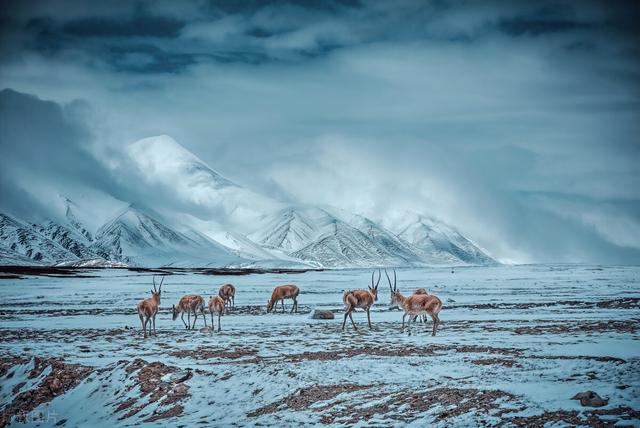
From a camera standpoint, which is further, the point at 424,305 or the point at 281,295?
the point at 281,295

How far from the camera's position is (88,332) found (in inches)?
1054

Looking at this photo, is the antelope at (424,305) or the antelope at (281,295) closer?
the antelope at (424,305)

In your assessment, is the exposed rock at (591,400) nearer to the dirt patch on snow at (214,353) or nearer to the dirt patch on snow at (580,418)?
the dirt patch on snow at (580,418)

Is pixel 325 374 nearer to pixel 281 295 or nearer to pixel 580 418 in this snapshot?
pixel 580 418

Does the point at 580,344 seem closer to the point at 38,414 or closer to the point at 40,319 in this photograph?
the point at 38,414

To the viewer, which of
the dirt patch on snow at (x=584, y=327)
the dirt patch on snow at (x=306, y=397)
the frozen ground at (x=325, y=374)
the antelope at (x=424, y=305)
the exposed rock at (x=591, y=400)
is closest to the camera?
the exposed rock at (x=591, y=400)

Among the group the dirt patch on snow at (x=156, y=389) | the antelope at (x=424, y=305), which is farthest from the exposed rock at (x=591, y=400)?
the antelope at (x=424, y=305)

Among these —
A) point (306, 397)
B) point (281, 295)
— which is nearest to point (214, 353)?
point (306, 397)

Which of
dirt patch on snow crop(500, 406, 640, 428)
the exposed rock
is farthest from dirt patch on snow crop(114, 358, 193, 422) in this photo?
the exposed rock

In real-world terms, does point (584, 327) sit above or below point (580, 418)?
below

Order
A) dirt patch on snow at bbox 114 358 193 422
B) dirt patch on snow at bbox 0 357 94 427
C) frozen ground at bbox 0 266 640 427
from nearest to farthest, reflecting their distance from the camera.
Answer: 1. frozen ground at bbox 0 266 640 427
2. dirt patch on snow at bbox 114 358 193 422
3. dirt patch on snow at bbox 0 357 94 427

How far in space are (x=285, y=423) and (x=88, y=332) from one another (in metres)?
17.1

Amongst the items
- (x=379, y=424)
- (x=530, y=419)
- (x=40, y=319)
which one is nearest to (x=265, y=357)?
(x=379, y=424)

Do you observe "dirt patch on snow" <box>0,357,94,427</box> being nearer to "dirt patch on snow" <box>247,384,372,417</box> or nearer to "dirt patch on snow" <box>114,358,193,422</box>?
"dirt patch on snow" <box>114,358,193,422</box>
